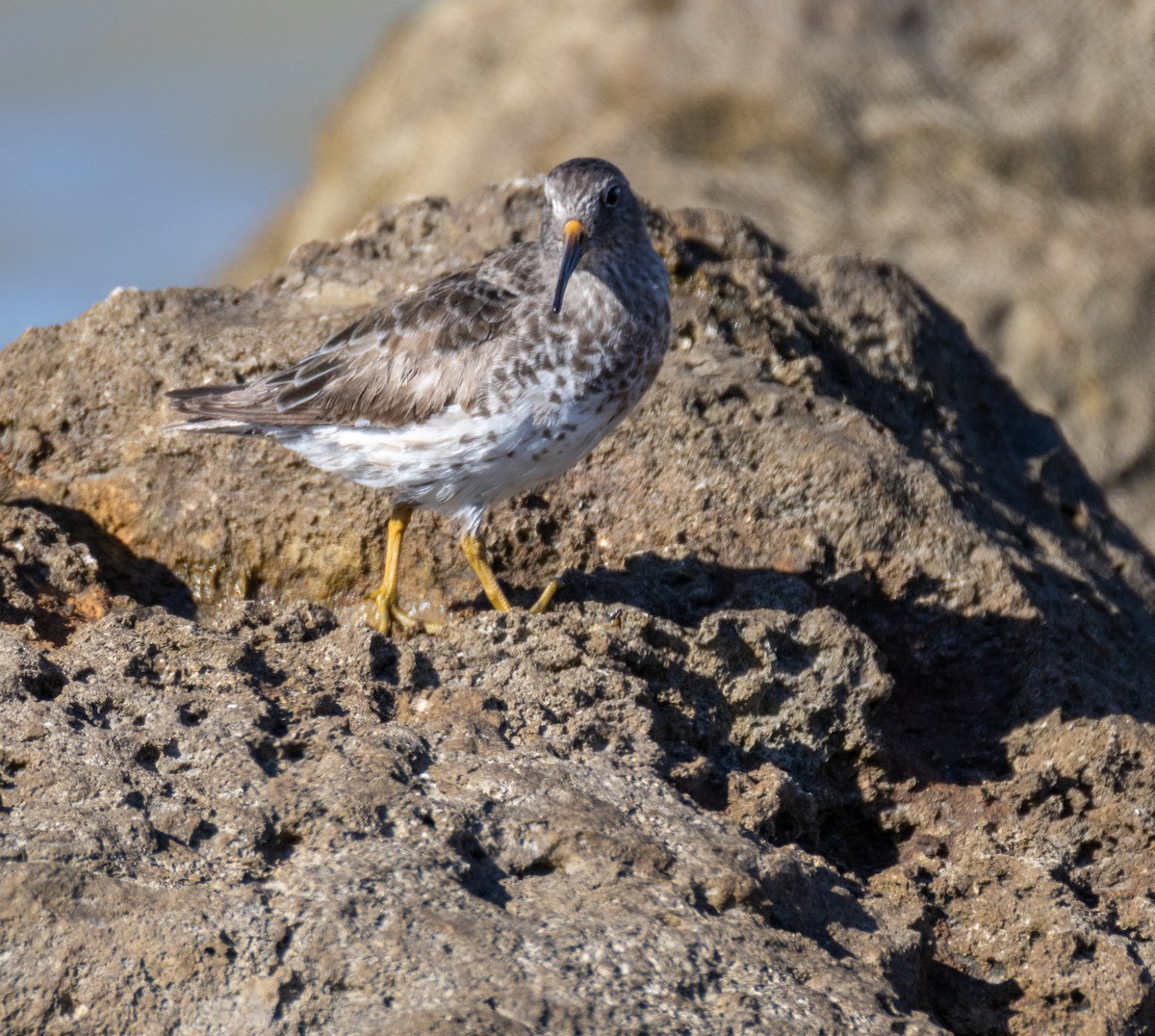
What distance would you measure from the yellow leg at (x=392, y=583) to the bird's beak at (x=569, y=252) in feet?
4.08

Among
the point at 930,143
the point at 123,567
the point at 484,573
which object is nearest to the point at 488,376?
the point at 484,573

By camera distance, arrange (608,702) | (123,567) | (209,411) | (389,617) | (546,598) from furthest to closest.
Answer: (123,567), (209,411), (389,617), (546,598), (608,702)

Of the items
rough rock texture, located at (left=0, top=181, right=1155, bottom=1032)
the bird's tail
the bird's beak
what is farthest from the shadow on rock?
the bird's beak

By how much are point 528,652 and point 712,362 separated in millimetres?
2426

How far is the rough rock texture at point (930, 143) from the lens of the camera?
14.3 m

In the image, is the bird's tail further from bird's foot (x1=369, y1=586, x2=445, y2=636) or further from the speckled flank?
bird's foot (x1=369, y1=586, x2=445, y2=636)

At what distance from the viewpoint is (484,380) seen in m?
6.52

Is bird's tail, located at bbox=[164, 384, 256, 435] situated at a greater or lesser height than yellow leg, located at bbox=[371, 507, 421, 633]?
greater

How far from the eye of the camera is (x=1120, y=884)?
5.94m

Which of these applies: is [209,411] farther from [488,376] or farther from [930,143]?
[930,143]

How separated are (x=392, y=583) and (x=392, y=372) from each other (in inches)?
38.0

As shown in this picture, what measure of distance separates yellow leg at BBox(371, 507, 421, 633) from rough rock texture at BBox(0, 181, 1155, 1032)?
1.16ft

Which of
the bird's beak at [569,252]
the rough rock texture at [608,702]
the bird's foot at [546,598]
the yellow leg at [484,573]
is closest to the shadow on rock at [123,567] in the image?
the rough rock texture at [608,702]

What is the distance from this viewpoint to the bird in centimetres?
649
